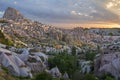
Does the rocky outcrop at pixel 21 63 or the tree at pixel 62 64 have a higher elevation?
the rocky outcrop at pixel 21 63

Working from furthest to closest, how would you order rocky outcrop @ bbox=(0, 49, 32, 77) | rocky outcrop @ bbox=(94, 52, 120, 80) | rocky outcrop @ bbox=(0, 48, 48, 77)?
rocky outcrop @ bbox=(94, 52, 120, 80), rocky outcrop @ bbox=(0, 48, 48, 77), rocky outcrop @ bbox=(0, 49, 32, 77)

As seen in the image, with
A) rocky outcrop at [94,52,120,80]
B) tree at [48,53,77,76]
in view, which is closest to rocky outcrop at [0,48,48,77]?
tree at [48,53,77,76]

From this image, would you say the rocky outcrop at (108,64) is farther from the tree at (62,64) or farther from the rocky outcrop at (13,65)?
the rocky outcrop at (13,65)

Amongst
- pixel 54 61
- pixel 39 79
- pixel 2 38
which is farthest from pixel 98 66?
pixel 2 38

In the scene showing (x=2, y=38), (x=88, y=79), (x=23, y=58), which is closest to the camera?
(x=88, y=79)

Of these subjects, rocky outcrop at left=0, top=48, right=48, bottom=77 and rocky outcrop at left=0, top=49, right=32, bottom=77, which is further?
rocky outcrop at left=0, top=48, right=48, bottom=77

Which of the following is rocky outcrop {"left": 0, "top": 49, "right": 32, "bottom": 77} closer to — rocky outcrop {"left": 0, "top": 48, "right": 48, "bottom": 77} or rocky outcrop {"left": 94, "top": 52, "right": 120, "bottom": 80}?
rocky outcrop {"left": 0, "top": 48, "right": 48, "bottom": 77}

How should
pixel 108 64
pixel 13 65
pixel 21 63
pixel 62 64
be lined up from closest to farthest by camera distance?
pixel 13 65 → pixel 21 63 → pixel 108 64 → pixel 62 64

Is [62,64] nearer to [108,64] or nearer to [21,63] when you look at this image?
[108,64]

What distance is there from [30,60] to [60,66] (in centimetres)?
1035

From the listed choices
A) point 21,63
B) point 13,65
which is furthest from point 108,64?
point 13,65

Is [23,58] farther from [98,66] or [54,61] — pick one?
[98,66]

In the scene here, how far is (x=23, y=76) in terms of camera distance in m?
62.8

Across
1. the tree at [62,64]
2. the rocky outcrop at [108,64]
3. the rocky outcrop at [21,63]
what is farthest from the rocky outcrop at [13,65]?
the rocky outcrop at [108,64]
